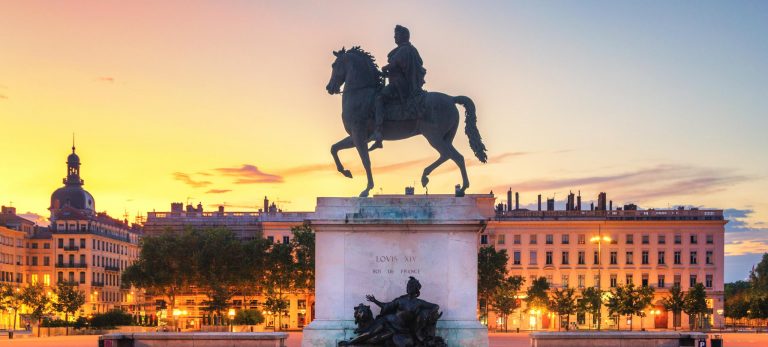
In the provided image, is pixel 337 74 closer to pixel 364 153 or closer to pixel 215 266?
pixel 364 153

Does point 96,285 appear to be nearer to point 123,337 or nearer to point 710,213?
point 710,213

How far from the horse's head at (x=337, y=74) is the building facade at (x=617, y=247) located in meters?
119

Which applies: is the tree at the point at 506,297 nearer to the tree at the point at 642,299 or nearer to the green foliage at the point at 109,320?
the tree at the point at 642,299

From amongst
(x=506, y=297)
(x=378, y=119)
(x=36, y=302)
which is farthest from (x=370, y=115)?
(x=506, y=297)

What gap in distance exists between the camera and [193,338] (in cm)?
3128

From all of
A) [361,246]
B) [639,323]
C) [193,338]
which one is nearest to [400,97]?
[361,246]

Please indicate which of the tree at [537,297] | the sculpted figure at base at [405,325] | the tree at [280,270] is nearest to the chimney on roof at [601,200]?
the tree at [537,297]

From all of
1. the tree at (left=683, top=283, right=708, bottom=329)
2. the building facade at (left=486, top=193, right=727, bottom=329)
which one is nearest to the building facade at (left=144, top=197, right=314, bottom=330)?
the building facade at (left=486, top=193, right=727, bottom=329)

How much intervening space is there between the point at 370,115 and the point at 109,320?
6234 cm

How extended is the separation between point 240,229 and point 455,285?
122 meters

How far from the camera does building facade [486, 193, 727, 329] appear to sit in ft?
476

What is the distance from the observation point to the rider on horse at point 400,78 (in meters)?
26.3

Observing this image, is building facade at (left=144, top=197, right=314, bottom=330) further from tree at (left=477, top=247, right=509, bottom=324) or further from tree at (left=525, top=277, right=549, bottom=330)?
tree at (left=477, top=247, right=509, bottom=324)

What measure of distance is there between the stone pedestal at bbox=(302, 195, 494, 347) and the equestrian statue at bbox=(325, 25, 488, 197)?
2.54ft
